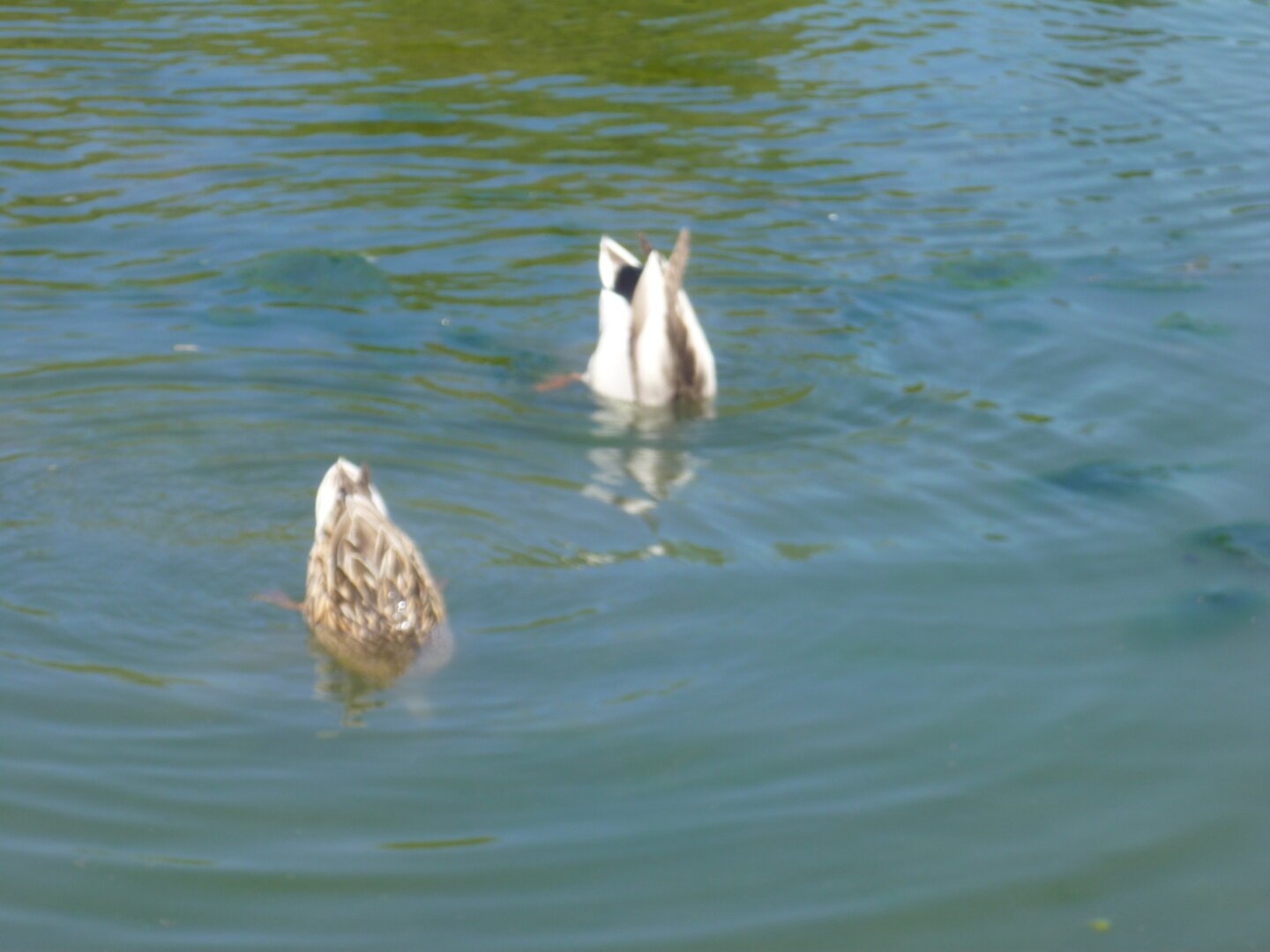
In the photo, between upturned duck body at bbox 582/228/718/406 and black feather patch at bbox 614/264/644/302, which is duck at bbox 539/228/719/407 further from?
black feather patch at bbox 614/264/644/302

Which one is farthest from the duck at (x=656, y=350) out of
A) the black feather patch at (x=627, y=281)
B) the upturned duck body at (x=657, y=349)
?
the black feather patch at (x=627, y=281)

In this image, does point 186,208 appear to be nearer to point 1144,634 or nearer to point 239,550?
point 239,550

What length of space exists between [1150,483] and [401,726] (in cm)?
386

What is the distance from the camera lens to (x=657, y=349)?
949 centimetres

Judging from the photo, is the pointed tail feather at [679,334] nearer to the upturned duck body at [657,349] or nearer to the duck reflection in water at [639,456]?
the upturned duck body at [657,349]

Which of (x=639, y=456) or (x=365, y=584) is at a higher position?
(x=365, y=584)

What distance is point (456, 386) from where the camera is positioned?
31.0 feet

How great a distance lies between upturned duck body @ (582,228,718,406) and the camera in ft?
31.0

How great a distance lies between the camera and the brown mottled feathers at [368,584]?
6910 mm

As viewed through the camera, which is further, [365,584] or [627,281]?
[627,281]

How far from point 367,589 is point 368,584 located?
1.0 inches

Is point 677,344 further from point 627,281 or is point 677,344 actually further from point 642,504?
point 642,504

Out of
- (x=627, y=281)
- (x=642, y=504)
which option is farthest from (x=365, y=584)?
(x=627, y=281)

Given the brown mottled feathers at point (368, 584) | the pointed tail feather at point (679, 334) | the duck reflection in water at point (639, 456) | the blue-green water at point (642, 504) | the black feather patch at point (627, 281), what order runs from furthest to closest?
the black feather patch at point (627, 281)
the pointed tail feather at point (679, 334)
the duck reflection in water at point (639, 456)
the brown mottled feathers at point (368, 584)
the blue-green water at point (642, 504)
